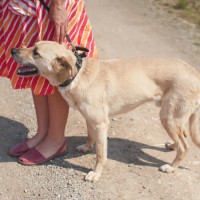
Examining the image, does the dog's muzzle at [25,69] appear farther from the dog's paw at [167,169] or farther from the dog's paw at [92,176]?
the dog's paw at [167,169]

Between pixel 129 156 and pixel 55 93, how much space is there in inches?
41.6

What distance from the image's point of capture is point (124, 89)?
3906mm

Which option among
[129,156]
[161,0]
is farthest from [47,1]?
[161,0]

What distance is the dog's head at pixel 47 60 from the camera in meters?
3.54

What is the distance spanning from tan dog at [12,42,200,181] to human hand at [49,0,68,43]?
0.19 meters

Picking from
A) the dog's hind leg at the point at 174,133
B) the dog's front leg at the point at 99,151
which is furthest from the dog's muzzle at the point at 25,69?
the dog's hind leg at the point at 174,133

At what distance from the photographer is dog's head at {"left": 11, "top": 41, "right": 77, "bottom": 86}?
139 inches

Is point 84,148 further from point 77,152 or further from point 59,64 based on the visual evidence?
point 59,64

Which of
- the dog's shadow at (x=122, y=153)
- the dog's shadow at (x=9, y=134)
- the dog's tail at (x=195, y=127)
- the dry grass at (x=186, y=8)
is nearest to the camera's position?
the dog's tail at (x=195, y=127)

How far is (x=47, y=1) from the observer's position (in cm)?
352

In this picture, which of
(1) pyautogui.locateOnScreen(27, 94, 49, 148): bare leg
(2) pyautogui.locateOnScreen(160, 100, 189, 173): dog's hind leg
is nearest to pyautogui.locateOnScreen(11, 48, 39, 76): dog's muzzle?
(1) pyautogui.locateOnScreen(27, 94, 49, 148): bare leg

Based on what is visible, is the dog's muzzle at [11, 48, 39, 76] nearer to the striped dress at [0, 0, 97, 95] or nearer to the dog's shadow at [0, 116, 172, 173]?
the striped dress at [0, 0, 97, 95]

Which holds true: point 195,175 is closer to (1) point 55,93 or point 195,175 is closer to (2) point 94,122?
(2) point 94,122

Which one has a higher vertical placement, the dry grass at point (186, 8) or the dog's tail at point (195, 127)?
the dog's tail at point (195, 127)
